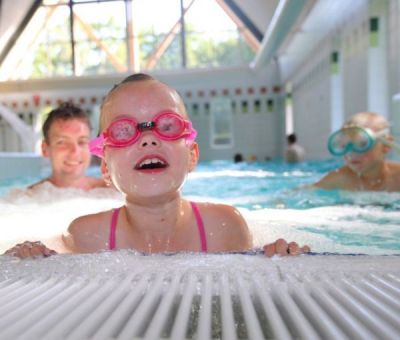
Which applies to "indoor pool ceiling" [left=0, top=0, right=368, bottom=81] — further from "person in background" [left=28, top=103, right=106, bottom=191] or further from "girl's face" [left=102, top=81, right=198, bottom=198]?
"girl's face" [left=102, top=81, right=198, bottom=198]

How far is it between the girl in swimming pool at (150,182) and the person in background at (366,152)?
6.79ft

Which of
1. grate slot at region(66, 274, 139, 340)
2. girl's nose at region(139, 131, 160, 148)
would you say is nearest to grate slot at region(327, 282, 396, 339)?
grate slot at region(66, 274, 139, 340)

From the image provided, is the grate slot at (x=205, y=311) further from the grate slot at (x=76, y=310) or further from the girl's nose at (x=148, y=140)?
the girl's nose at (x=148, y=140)

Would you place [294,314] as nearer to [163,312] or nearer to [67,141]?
[163,312]

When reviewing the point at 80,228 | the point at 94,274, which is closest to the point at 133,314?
the point at 94,274

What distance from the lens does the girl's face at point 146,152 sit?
1.89 meters

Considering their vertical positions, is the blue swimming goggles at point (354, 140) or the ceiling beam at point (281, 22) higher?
the ceiling beam at point (281, 22)

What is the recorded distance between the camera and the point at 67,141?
3980 mm

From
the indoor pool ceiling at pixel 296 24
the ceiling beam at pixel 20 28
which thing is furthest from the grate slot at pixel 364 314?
the ceiling beam at pixel 20 28

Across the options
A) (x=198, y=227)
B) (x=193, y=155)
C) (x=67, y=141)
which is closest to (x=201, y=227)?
(x=198, y=227)

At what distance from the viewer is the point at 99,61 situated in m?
15.3

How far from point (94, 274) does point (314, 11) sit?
5.56 meters

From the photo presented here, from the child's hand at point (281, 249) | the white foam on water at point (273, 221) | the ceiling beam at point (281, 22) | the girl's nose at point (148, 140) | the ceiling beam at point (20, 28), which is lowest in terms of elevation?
the white foam on water at point (273, 221)

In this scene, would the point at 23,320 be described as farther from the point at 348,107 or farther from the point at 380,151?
the point at 348,107
